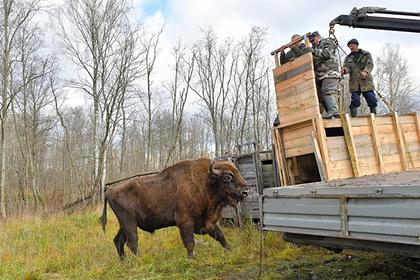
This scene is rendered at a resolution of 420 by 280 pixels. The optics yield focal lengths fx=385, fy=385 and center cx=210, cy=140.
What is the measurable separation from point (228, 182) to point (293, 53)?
2661 mm

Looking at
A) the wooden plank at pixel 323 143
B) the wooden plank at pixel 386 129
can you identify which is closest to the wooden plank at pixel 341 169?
the wooden plank at pixel 323 143

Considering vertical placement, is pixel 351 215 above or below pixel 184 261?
above

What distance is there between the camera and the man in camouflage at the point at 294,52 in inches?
264

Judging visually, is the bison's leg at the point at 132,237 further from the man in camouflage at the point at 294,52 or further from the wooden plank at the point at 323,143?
the man in camouflage at the point at 294,52

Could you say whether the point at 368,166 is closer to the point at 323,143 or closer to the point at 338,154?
the point at 338,154

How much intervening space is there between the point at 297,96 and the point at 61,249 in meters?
6.57

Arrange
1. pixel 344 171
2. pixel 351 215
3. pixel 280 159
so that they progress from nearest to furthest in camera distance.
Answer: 1. pixel 351 215
2. pixel 344 171
3. pixel 280 159

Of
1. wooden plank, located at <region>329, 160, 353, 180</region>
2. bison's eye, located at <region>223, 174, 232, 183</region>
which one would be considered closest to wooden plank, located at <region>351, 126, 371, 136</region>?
wooden plank, located at <region>329, 160, 353, 180</region>

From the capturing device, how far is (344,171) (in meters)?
5.48

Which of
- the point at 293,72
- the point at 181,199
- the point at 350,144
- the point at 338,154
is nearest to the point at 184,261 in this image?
the point at 181,199

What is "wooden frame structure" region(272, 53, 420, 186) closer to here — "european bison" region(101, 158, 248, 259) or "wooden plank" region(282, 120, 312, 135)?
"wooden plank" region(282, 120, 312, 135)

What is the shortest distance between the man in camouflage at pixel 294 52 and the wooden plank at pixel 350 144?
1546 millimetres

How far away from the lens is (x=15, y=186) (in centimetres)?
2841

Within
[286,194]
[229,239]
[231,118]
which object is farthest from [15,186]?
[286,194]
